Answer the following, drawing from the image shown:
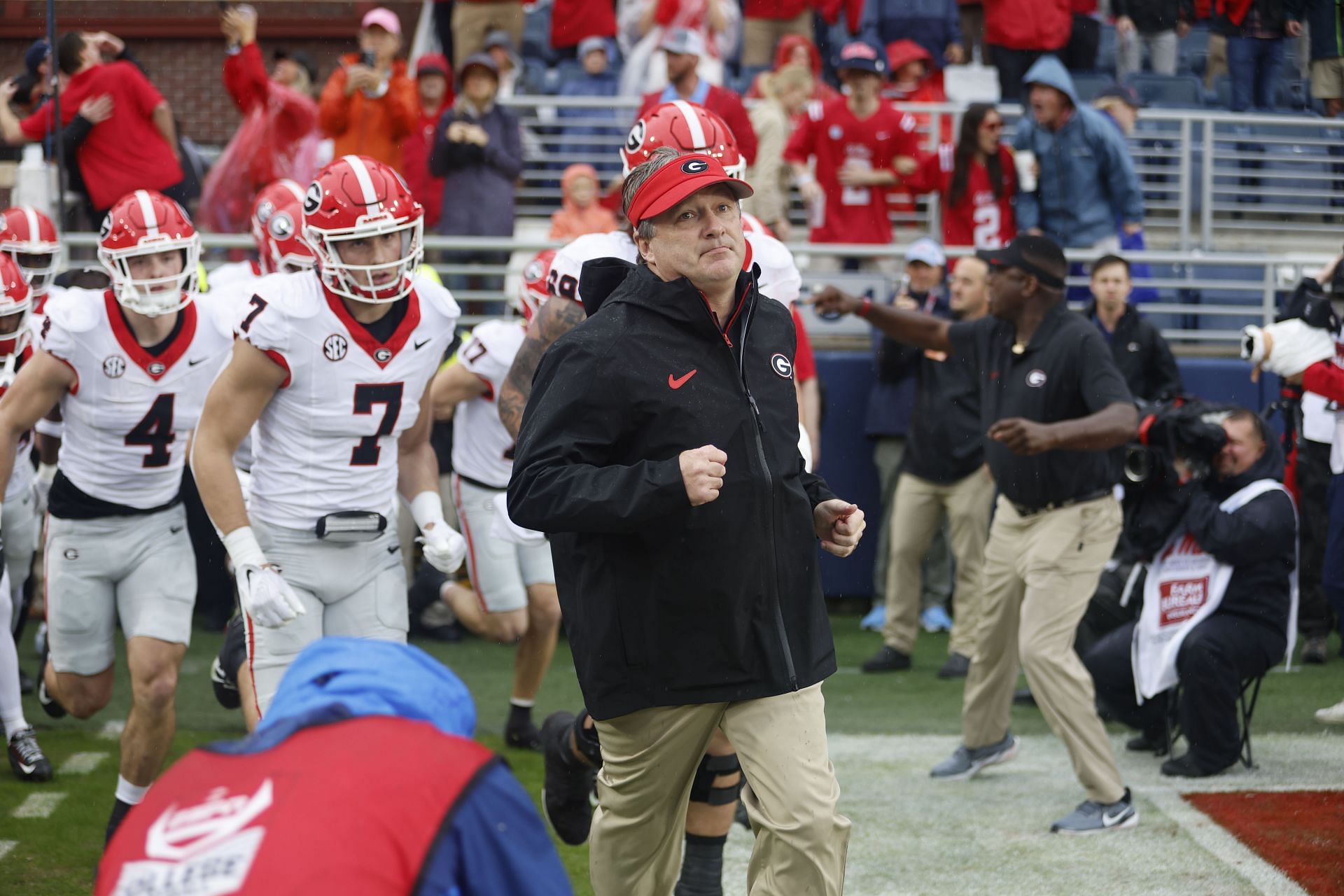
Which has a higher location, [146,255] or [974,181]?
[974,181]

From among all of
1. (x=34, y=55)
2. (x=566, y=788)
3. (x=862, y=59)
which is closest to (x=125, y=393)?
(x=566, y=788)

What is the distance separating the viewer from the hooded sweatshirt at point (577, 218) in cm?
931

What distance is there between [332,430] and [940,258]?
486 centimetres

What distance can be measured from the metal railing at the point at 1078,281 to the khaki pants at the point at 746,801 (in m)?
5.24

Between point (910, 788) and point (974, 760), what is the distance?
26cm

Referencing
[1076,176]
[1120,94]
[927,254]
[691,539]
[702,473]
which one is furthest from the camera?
[1120,94]

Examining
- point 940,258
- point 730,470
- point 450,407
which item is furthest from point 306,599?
point 940,258

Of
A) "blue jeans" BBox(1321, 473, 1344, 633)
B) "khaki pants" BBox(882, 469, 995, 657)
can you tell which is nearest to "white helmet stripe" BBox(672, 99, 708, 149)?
"blue jeans" BBox(1321, 473, 1344, 633)

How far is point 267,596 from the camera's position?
13.4 feet

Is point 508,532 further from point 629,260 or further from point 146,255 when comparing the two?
point 146,255

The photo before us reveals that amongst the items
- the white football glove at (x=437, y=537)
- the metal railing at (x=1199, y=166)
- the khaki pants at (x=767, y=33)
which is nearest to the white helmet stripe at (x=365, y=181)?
the white football glove at (x=437, y=537)

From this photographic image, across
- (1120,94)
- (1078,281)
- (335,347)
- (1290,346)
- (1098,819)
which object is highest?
(1120,94)

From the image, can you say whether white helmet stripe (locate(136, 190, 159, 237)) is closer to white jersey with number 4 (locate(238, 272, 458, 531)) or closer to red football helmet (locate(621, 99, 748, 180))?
white jersey with number 4 (locate(238, 272, 458, 531))

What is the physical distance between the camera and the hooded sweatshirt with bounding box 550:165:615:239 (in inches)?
367
